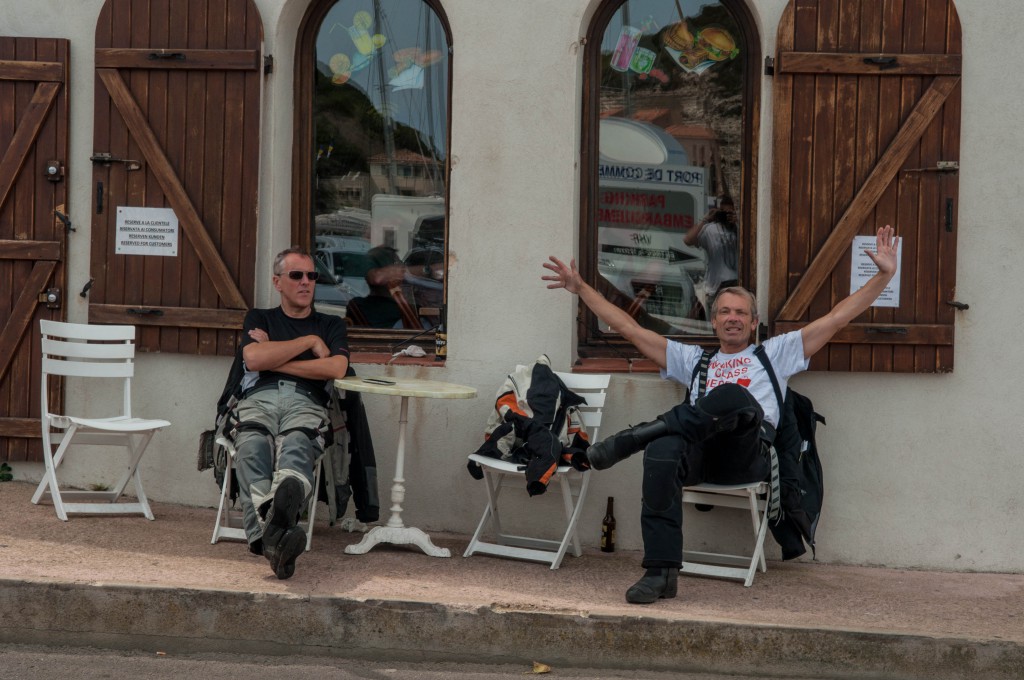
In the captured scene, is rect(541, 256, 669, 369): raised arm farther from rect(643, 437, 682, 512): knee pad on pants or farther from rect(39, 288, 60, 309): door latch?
rect(39, 288, 60, 309): door latch

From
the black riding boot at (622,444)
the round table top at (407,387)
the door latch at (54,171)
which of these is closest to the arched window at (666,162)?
the round table top at (407,387)

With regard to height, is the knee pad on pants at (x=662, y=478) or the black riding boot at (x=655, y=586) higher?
the knee pad on pants at (x=662, y=478)

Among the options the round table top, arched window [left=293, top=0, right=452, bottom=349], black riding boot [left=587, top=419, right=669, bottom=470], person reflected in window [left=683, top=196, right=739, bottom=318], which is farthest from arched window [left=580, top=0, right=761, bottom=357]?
black riding boot [left=587, top=419, right=669, bottom=470]

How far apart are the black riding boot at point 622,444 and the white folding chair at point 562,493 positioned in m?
0.55

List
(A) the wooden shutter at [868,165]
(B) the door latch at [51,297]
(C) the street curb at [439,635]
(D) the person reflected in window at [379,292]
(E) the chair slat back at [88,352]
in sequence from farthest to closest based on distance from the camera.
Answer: (D) the person reflected in window at [379,292]
(B) the door latch at [51,297]
(E) the chair slat back at [88,352]
(A) the wooden shutter at [868,165]
(C) the street curb at [439,635]

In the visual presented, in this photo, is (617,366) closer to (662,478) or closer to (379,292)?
(662,478)

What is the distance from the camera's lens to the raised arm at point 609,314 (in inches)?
232

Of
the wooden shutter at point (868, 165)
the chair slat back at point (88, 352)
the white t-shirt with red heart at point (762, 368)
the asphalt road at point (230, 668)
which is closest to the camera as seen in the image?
the asphalt road at point (230, 668)

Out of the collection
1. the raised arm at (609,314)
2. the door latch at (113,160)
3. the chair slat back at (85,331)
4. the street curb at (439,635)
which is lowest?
→ the street curb at (439,635)

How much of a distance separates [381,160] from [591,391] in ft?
5.99

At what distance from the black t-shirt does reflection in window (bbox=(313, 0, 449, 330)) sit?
0.79m

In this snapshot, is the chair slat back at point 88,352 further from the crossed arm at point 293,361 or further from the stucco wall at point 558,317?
the crossed arm at point 293,361

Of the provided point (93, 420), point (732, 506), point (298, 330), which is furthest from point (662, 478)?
point (93, 420)

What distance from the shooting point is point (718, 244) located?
6.57 meters
